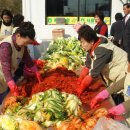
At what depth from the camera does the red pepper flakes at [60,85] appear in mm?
5077

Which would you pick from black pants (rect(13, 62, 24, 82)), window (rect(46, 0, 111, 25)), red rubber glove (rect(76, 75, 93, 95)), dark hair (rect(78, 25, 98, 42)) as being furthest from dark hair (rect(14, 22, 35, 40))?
window (rect(46, 0, 111, 25))

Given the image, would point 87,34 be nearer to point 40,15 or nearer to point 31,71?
point 31,71

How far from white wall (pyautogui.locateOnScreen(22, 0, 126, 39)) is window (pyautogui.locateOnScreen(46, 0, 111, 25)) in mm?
166

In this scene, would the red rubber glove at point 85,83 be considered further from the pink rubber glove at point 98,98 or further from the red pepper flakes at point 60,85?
the pink rubber glove at point 98,98

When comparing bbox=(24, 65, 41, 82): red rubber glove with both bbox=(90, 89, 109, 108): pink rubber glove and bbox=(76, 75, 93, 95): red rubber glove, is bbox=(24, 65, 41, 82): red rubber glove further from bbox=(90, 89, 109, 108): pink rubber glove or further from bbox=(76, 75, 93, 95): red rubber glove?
bbox=(90, 89, 109, 108): pink rubber glove

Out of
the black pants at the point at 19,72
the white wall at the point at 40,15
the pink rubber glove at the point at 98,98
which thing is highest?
the white wall at the point at 40,15

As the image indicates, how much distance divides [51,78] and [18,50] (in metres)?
0.59

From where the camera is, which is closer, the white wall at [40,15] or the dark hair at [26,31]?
the dark hair at [26,31]

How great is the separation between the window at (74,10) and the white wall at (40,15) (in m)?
0.17

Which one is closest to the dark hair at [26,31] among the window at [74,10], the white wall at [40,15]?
the white wall at [40,15]

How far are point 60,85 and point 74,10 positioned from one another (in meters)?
9.27

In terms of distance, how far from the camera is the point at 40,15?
13.9 meters

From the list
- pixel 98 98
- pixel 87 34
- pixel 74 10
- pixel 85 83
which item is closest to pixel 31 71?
pixel 85 83

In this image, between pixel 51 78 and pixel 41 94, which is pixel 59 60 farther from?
pixel 41 94
